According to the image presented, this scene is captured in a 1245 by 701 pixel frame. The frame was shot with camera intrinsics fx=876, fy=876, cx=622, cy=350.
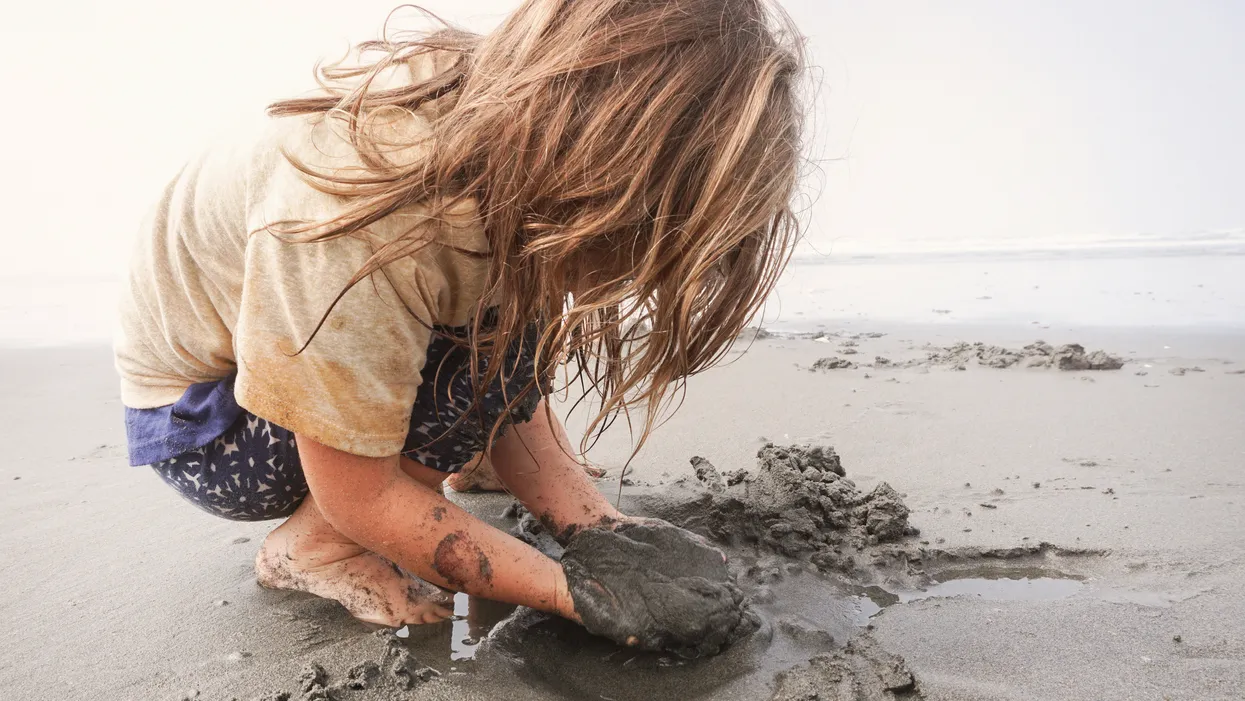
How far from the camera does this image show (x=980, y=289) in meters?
5.95

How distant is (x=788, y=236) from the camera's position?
1.26m

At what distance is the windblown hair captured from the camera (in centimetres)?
107

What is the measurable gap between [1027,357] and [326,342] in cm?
316

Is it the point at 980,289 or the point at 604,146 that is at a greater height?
the point at 604,146

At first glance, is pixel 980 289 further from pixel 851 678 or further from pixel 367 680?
pixel 367 680

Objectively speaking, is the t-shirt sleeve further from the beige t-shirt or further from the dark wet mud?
the dark wet mud

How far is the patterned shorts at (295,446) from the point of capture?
146cm

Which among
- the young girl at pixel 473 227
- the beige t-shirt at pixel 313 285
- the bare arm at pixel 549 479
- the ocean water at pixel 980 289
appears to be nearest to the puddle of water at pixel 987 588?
the bare arm at pixel 549 479

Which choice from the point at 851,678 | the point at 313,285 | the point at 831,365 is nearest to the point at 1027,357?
the point at 831,365

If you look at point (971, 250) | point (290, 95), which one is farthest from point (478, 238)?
point (971, 250)

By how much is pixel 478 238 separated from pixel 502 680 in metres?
0.68

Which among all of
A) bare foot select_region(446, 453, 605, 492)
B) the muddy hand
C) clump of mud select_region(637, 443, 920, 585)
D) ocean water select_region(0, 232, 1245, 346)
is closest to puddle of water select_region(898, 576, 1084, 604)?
clump of mud select_region(637, 443, 920, 585)

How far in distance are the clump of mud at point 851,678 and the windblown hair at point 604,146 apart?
22.6 inches

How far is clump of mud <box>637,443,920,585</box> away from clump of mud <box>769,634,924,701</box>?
336mm
